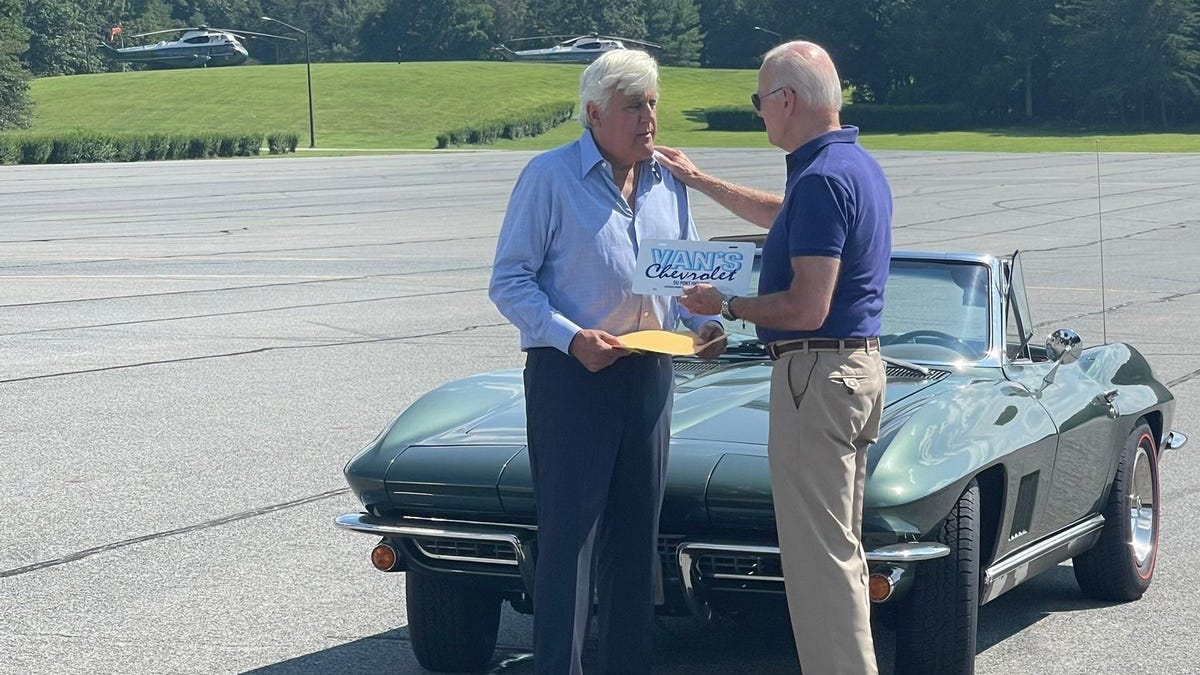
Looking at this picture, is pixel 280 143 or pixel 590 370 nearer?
pixel 590 370

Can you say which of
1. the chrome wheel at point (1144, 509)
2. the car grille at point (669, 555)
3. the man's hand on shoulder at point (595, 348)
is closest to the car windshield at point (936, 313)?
the chrome wheel at point (1144, 509)

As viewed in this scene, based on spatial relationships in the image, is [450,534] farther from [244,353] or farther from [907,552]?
[244,353]

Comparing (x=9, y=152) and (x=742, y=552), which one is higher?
(x=742, y=552)

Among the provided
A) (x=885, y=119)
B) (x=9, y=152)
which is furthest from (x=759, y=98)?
(x=885, y=119)

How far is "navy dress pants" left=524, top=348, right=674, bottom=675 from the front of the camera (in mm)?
3939

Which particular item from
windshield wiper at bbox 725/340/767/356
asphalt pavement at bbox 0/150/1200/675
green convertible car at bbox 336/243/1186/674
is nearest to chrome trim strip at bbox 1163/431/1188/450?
green convertible car at bbox 336/243/1186/674

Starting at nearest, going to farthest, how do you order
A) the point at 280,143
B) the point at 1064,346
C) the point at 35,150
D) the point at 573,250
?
1. the point at 573,250
2. the point at 1064,346
3. the point at 35,150
4. the point at 280,143

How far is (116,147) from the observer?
64062 millimetres

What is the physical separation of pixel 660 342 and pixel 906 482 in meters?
0.81

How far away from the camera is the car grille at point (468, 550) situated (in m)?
4.37

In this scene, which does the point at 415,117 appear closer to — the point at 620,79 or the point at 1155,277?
the point at 1155,277

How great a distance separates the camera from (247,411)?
9.49 m

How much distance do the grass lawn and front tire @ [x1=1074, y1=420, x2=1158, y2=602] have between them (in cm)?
7141

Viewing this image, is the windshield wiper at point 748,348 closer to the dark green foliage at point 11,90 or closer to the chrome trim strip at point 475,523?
the chrome trim strip at point 475,523
